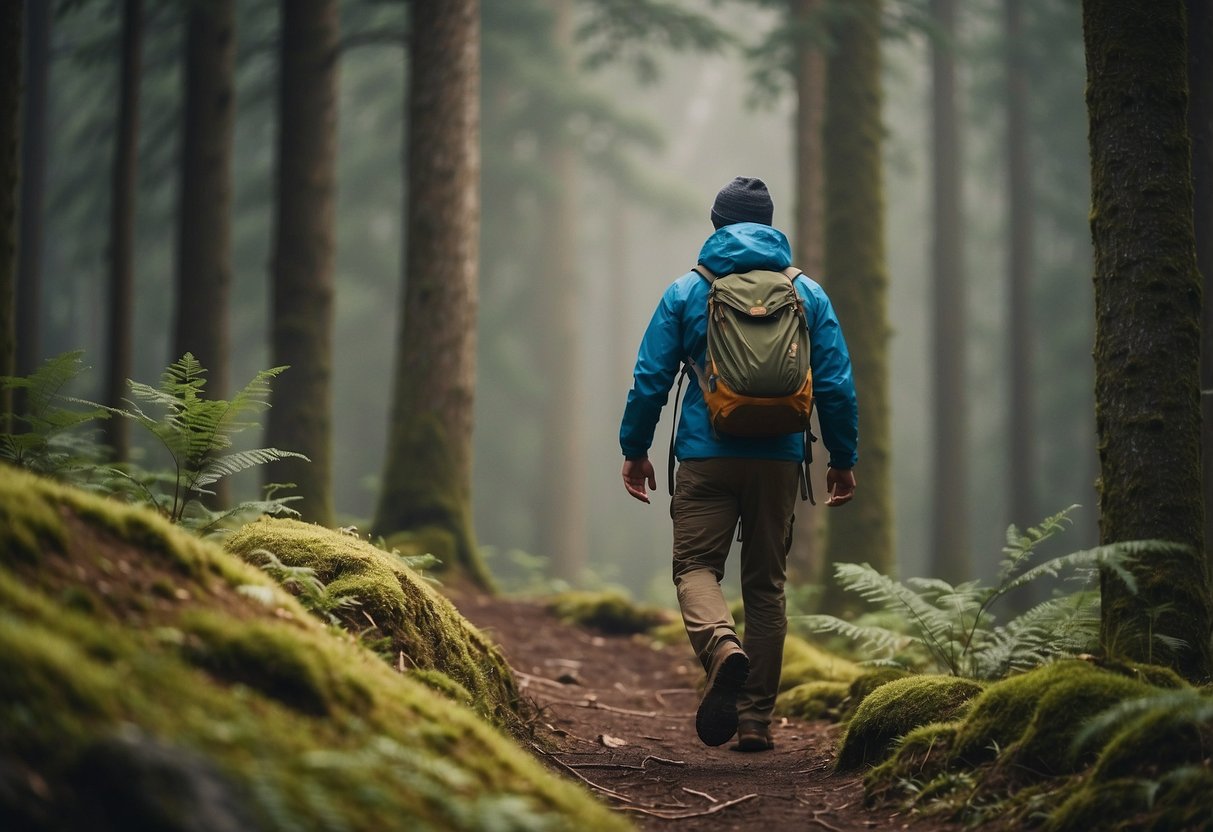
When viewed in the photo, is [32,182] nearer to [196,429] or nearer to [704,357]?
[196,429]

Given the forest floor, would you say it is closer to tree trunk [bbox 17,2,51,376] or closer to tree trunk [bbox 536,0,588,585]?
tree trunk [bbox 17,2,51,376]

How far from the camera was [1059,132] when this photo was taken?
2638 cm

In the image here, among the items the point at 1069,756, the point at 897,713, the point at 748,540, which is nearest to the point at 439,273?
the point at 748,540

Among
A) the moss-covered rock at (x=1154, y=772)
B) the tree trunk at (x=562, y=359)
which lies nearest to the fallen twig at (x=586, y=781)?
the moss-covered rock at (x=1154, y=772)

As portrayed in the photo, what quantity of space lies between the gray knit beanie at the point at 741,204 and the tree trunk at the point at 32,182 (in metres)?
13.8

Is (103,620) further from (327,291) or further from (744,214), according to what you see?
(327,291)

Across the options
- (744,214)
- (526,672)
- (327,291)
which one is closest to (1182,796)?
(744,214)

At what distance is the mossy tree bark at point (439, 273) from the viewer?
378 inches

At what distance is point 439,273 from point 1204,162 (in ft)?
20.6

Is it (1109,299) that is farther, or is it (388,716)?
(1109,299)

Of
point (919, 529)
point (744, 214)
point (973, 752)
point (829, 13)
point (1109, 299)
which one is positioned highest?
point (829, 13)

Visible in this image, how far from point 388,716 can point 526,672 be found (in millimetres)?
4058

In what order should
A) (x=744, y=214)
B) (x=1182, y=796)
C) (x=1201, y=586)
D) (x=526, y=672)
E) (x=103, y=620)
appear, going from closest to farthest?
(x=103, y=620) → (x=1182, y=796) → (x=1201, y=586) → (x=744, y=214) → (x=526, y=672)

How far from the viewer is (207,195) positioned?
1181 centimetres
